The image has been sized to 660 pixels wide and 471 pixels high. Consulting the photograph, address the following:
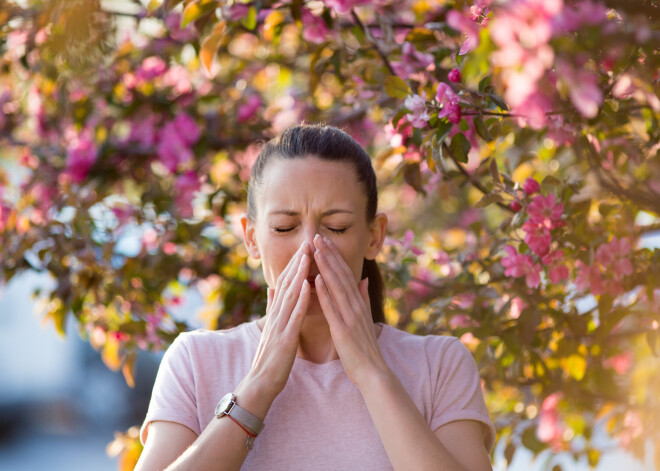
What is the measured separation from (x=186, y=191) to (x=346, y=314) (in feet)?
5.59

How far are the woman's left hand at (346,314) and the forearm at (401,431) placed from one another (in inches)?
1.8

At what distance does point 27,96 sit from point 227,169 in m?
1.21

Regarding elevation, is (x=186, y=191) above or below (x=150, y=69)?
below

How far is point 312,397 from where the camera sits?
176cm

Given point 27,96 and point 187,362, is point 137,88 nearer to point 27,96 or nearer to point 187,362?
point 27,96

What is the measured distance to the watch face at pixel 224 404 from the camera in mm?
1560

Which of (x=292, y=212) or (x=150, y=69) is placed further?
(x=150, y=69)

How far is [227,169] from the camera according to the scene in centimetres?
338

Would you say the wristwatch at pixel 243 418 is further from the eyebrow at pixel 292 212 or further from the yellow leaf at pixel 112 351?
the yellow leaf at pixel 112 351

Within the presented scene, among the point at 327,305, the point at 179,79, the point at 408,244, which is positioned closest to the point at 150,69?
the point at 179,79

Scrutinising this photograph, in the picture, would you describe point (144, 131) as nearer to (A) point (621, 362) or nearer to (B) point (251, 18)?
(B) point (251, 18)

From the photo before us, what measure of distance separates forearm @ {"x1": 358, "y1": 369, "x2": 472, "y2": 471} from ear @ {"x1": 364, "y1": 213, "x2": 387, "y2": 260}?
0.41 meters

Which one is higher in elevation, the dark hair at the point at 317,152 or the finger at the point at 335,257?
the dark hair at the point at 317,152

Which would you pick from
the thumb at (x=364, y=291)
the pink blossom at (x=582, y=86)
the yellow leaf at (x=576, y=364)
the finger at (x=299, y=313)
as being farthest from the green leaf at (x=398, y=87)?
the pink blossom at (x=582, y=86)
